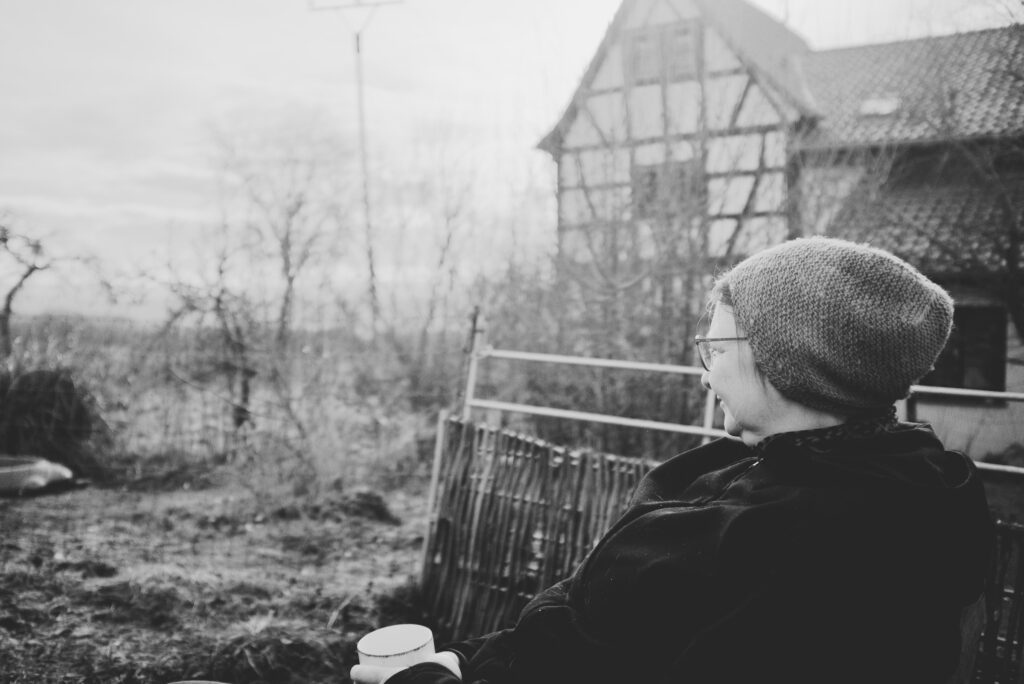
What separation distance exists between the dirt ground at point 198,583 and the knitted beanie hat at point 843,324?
2.72m

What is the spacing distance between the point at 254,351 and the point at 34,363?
2059mm

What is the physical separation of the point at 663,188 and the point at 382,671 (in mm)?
8117

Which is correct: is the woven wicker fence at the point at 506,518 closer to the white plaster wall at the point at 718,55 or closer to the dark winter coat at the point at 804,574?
the dark winter coat at the point at 804,574

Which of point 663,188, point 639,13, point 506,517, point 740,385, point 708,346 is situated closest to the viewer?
point 740,385

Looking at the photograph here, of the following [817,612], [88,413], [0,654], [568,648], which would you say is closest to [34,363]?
[88,413]

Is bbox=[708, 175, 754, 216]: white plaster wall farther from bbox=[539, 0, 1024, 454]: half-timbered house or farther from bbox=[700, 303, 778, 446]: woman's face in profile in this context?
bbox=[700, 303, 778, 446]: woman's face in profile

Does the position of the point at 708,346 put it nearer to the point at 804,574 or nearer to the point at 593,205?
the point at 804,574

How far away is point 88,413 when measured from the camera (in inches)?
274

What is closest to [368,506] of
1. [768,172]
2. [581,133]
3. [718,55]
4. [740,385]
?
[740,385]

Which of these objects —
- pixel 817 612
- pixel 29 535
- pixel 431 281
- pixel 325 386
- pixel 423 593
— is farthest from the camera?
pixel 431 281

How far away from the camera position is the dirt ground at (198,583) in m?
3.09

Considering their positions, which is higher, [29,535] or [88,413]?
[88,413]

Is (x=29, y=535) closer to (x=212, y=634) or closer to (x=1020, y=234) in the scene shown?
(x=212, y=634)

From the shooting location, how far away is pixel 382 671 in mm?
1489
